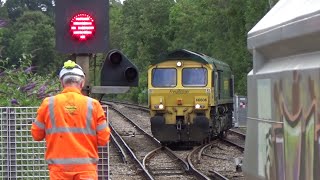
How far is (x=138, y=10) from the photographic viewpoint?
75.9 metres

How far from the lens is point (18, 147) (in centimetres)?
830

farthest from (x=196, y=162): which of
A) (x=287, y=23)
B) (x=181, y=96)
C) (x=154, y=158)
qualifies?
(x=287, y=23)

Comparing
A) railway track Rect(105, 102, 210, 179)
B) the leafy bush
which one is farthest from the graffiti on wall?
railway track Rect(105, 102, 210, 179)

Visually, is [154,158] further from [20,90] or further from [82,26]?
[82,26]

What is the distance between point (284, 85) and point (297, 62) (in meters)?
0.15

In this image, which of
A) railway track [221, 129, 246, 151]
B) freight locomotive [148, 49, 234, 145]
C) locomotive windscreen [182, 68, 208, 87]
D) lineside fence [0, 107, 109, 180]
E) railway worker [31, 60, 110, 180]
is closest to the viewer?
railway worker [31, 60, 110, 180]

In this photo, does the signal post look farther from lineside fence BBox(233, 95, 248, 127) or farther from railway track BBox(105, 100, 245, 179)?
lineside fence BBox(233, 95, 248, 127)

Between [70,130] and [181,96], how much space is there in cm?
1685

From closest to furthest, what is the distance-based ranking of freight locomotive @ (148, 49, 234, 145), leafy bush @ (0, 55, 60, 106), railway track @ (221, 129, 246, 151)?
leafy bush @ (0, 55, 60, 106) → freight locomotive @ (148, 49, 234, 145) → railway track @ (221, 129, 246, 151)

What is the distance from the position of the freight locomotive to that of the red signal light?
46.8ft

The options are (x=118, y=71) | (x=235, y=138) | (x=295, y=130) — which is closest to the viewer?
(x=295, y=130)

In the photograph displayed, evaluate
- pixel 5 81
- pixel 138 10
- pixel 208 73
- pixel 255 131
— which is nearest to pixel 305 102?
pixel 255 131

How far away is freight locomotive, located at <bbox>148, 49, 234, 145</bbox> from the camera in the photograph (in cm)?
2200

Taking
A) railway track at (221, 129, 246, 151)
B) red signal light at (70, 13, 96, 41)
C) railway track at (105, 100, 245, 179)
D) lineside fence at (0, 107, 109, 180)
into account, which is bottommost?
railway track at (105, 100, 245, 179)
